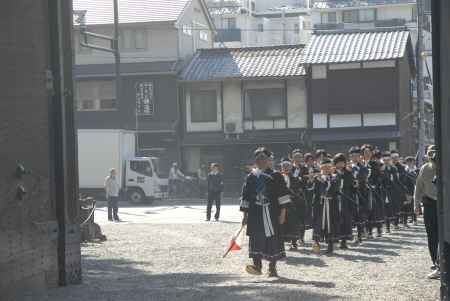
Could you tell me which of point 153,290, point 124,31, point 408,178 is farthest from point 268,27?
point 153,290

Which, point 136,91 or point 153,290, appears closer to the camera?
point 153,290

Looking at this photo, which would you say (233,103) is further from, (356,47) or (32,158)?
(32,158)

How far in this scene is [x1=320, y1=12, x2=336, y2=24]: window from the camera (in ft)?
232

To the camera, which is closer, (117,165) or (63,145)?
(63,145)

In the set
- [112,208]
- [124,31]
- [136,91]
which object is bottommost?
[112,208]

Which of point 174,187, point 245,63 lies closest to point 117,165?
point 174,187

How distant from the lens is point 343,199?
17.7 m

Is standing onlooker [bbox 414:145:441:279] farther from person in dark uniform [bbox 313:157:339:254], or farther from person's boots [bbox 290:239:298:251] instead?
person's boots [bbox 290:239:298:251]

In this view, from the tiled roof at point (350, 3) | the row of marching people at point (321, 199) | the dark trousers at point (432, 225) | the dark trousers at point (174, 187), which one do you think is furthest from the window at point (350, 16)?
the dark trousers at point (432, 225)

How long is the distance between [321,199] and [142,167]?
71.3 feet

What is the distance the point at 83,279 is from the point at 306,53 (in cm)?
3013

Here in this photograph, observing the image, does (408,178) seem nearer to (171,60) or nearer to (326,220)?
(326,220)

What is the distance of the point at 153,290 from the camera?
12227mm

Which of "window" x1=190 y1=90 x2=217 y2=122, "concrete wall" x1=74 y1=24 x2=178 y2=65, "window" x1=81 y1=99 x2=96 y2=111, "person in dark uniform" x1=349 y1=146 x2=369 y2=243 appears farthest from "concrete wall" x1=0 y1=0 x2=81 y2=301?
"window" x1=81 y1=99 x2=96 y2=111
